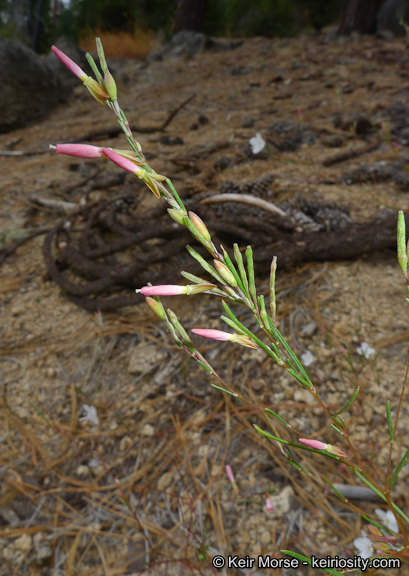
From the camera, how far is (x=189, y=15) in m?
8.34

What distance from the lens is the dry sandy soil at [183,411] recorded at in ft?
3.78

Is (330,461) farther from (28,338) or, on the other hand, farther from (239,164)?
(239,164)

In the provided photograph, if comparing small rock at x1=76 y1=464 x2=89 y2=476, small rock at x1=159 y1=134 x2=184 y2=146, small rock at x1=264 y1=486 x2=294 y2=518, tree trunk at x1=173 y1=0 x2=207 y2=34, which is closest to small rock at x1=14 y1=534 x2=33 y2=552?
small rock at x1=76 y1=464 x2=89 y2=476

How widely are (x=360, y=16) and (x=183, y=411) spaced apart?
27.6 feet

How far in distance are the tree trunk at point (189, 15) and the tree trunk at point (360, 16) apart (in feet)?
10.7

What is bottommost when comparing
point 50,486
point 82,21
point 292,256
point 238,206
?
point 50,486

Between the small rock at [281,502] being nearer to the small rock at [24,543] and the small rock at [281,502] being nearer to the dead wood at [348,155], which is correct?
the small rock at [24,543]

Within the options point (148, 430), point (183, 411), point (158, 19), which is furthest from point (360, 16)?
point (148, 430)

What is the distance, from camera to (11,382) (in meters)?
1.71

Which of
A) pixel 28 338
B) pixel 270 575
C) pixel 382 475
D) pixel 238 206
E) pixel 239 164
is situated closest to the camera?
pixel 270 575

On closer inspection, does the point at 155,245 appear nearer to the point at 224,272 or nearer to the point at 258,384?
the point at 258,384

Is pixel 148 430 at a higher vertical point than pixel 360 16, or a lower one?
lower

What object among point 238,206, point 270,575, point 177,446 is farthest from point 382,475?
point 238,206

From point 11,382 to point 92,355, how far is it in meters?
0.38
